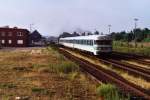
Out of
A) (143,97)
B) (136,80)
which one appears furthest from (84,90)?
(136,80)

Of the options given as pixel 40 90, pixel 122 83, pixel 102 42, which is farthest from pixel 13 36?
pixel 40 90

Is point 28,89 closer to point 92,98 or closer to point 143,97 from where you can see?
point 92,98

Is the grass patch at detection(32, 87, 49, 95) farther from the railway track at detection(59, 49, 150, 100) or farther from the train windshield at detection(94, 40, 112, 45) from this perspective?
the train windshield at detection(94, 40, 112, 45)

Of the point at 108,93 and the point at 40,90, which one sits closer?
the point at 108,93

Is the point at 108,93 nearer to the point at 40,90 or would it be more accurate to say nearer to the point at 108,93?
the point at 108,93

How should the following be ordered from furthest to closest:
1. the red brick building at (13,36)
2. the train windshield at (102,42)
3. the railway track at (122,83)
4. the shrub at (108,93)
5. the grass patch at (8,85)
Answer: the red brick building at (13,36) < the train windshield at (102,42) < the grass patch at (8,85) < the railway track at (122,83) < the shrub at (108,93)

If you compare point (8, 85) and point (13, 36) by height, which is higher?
point (13, 36)

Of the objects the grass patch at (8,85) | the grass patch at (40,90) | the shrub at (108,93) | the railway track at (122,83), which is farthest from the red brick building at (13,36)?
the shrub at (108,93)

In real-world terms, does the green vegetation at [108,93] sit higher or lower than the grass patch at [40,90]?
higher

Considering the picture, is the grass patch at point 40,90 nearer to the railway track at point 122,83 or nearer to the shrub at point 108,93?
the shrub at point 108,93

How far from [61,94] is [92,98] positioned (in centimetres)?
123

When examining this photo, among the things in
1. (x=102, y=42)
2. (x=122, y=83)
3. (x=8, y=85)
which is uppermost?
(x=102, y=42)

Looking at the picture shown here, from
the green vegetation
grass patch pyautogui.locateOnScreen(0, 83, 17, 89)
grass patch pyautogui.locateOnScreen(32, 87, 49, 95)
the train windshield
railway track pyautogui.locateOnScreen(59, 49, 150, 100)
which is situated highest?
the train windshield

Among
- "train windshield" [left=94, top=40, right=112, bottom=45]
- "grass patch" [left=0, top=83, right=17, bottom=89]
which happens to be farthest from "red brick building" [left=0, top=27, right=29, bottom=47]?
"grass patch" [left=0, top=83, right=17, bottom=89]
